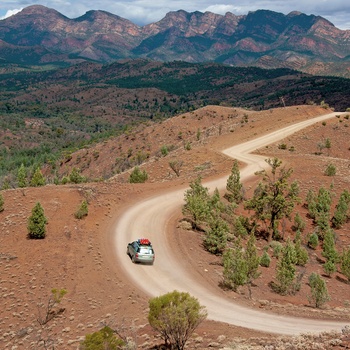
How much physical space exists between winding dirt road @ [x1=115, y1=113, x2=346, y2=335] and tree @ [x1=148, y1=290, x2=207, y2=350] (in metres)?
3.90

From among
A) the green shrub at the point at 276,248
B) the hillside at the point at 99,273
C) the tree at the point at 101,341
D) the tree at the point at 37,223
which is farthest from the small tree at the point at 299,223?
the tree at the point at 101,341

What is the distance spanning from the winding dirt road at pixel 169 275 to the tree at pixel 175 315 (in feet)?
12.8

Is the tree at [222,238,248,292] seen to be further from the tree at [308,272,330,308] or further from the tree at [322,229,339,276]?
the tree at [322,229,339,276]

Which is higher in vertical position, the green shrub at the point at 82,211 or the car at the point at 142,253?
the green shrub at the point at 82,211

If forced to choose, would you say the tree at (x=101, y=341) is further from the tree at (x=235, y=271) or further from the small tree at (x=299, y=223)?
the small tree at (x=299, y=223)

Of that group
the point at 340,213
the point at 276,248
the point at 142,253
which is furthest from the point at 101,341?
the point at 340,213

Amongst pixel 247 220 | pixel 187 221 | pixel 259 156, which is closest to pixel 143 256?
pixel 187 221

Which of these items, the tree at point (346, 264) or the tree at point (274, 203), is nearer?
the tree at point (346, 264)

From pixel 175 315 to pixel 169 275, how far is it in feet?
28.1

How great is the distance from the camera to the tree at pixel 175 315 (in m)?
13.2

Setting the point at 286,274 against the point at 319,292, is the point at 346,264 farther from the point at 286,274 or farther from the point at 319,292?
the point at 319,292

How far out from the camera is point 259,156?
47.2 m

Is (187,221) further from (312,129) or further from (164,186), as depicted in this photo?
(312,129)

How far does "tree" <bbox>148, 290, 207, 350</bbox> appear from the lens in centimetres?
1316
